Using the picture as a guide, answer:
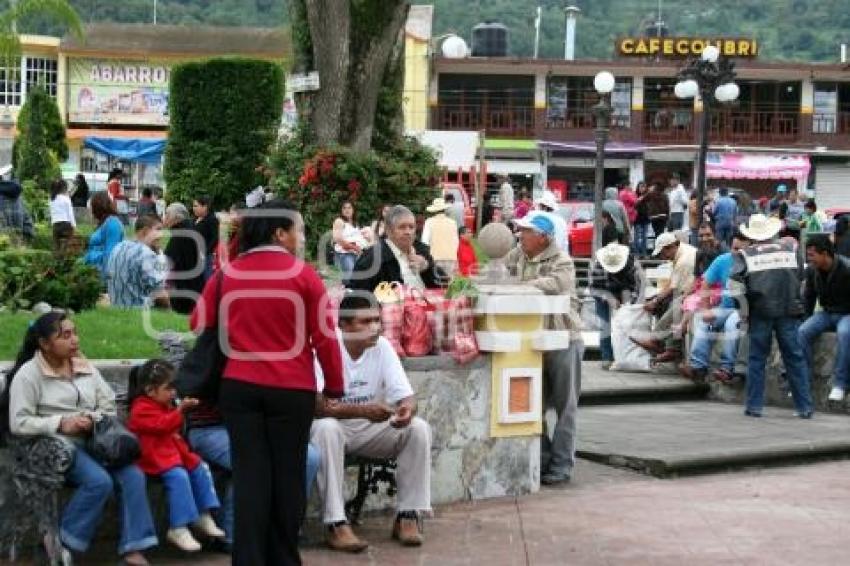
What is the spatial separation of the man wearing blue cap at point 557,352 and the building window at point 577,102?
41019 millimetres

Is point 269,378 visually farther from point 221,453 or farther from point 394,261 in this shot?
point 394,261

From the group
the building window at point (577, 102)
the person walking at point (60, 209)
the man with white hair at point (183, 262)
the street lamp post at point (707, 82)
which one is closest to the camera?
the man with white hair at point (183, 262)

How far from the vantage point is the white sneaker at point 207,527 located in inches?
284

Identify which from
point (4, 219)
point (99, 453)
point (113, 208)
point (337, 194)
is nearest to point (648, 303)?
point (337, 194)

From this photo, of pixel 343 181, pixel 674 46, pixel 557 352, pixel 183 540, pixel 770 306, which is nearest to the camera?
pixel 183 540

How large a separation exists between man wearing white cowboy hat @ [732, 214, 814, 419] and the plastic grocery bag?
5.34ft

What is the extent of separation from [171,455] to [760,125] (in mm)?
46154

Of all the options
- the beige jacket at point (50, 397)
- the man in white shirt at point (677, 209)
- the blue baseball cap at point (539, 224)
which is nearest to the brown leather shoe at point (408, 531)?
the beige jacket at point (50, 397)

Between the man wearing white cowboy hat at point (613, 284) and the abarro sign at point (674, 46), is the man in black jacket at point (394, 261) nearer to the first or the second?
the man wearing white cowboy hat at point (613, 284)

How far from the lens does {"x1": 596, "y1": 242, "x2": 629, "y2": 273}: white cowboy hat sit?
49.1 ft

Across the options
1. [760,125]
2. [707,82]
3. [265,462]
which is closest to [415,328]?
[265,462]

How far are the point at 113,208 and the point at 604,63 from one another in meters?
38.9

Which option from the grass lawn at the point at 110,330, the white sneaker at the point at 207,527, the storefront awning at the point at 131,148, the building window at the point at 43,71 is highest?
the building window at the point at 43,71

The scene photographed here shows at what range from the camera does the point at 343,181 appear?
14320 mm
